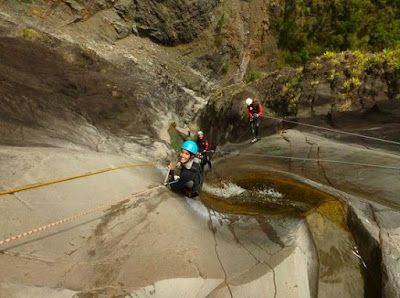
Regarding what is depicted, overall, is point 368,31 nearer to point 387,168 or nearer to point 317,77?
point 317,77

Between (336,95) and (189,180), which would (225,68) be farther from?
(189,180)

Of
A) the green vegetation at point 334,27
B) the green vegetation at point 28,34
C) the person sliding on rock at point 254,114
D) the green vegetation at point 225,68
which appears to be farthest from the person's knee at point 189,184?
the green vegetation at point 225,68

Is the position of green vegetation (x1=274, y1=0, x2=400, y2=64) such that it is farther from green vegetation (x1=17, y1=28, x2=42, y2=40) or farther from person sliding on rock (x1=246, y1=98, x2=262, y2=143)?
green vegetation (x1=17, y1=28, x2=42, y2=40)

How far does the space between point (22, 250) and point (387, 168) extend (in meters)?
9.47

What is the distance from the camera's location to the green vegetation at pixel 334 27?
93.2 ft

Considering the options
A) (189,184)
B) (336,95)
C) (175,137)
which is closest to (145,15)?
(175,137)

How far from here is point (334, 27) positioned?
31.1 metres

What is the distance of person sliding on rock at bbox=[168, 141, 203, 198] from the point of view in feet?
27.9

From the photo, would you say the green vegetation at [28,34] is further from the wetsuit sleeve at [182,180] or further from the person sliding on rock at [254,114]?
the wetsuit sleeve at [182,180]

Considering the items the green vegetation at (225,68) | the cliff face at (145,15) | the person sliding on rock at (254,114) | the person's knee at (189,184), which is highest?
the cliff face at (145,15)

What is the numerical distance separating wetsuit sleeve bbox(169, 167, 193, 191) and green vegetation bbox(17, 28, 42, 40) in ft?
54.8

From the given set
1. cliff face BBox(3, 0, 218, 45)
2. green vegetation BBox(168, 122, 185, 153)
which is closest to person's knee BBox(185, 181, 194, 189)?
green vegetation BBox(168, 122, 185, 153)

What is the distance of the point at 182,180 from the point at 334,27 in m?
29.4

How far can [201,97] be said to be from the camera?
28.0m
